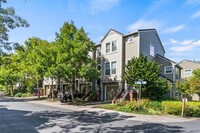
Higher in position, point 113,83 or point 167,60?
point 167,60

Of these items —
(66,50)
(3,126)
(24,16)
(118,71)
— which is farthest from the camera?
(118,71)

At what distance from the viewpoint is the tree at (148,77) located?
891 inches

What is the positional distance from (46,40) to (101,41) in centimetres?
969

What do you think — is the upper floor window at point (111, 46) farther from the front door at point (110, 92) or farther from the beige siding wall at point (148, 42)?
the front door at point (110, 92)

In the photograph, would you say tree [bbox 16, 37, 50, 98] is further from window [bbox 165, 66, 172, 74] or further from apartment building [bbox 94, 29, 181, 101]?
window [bbox 165, 66, 172, 74]

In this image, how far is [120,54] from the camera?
91.5ft

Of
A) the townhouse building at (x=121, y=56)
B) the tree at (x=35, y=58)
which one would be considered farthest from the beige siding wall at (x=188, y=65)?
the tree at (x=35, y=58)

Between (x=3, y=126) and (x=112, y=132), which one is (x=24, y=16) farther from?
(x=112, y=132)

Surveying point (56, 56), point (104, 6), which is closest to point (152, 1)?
point (104, 6)

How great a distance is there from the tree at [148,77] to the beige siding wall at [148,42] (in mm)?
3811

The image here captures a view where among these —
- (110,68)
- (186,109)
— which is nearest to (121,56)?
(110,68)

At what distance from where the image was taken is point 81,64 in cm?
2606

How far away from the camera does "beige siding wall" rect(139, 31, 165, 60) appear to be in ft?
88.0

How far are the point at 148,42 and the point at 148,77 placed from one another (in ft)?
22.4
